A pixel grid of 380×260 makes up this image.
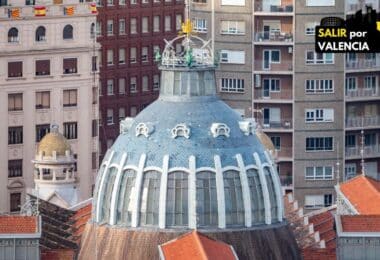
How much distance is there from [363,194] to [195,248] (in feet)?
78.8

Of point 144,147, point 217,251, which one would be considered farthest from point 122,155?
point 217,251

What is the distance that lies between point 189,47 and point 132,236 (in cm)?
754

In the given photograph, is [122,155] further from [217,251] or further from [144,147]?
[217,251]

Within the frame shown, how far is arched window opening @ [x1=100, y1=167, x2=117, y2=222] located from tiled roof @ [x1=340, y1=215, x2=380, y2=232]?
29.4 ft

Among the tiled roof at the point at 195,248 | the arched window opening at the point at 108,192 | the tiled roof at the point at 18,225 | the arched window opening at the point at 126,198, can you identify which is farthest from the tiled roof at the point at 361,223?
the tiled roof at the point at 18,225

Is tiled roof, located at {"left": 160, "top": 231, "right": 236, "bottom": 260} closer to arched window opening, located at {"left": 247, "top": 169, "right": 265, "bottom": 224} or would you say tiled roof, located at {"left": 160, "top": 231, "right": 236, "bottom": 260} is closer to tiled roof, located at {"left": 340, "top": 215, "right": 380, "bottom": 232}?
arched window opening, located at {"left": 247, "top": 169, "right": 265, "bottom": 224}

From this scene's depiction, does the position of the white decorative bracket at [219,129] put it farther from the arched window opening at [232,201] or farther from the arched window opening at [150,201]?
the arched window opening at [150,201]

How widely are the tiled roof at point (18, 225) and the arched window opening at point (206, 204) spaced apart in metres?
6.72

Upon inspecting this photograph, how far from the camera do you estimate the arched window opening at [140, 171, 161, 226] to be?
541 feet

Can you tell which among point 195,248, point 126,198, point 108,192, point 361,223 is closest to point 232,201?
point 126,198

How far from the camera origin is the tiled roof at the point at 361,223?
168 metres

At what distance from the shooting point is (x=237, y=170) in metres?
166

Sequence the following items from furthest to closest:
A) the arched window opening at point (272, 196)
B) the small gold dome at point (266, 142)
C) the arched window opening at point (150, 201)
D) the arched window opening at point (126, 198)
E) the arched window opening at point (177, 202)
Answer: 1. the small gold dome at point (266, 142)
2. the arched window opening at point (272, 196)
3. the arched window opening at point (126, 198)
4. the arched window opening at point (150, 201)
5. the arched window opening at point (177, 202)

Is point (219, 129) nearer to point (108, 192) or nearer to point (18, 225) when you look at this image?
point (108, 192)
